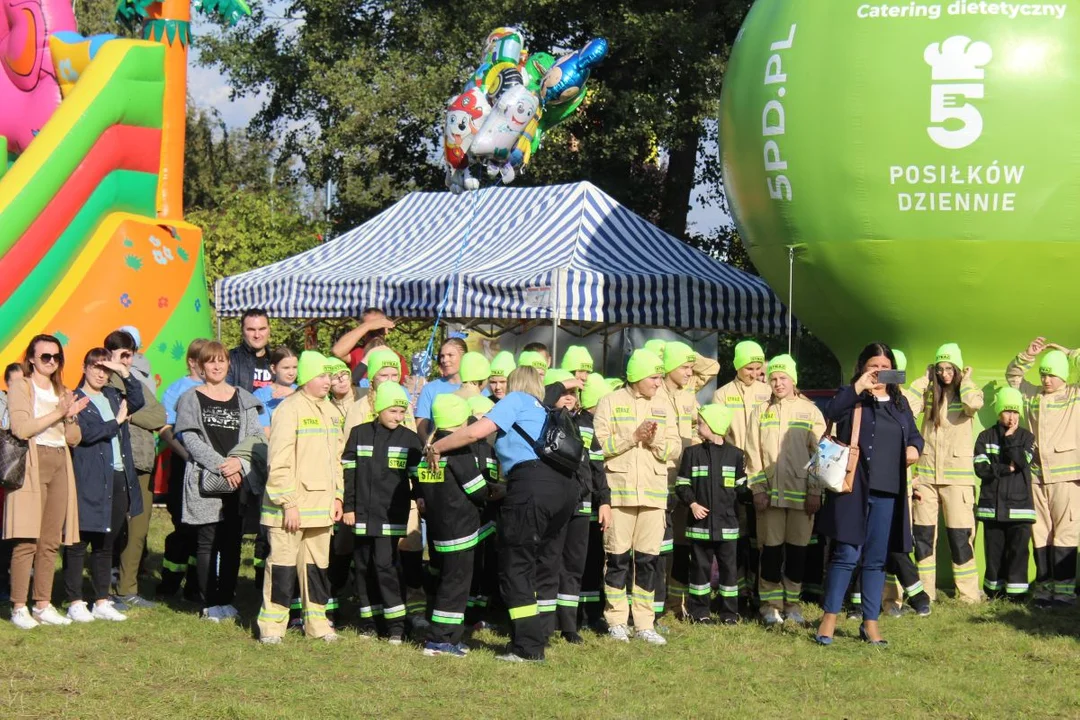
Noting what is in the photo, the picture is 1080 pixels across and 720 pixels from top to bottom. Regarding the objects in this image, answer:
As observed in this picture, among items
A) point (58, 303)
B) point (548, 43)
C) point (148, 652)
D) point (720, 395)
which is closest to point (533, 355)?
point (720, 395)

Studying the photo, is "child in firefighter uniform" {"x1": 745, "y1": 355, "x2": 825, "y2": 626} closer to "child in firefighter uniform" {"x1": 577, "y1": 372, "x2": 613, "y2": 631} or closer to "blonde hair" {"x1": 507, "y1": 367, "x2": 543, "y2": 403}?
"child in firefighter uniform" {"x1": 577, "y1": 372, "x2": 613, "y2": 631}

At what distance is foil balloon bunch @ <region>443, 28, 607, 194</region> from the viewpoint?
49.0 ft

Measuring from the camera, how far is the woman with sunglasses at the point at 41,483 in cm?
817

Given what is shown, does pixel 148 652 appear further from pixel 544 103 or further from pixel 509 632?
pixel 544 103

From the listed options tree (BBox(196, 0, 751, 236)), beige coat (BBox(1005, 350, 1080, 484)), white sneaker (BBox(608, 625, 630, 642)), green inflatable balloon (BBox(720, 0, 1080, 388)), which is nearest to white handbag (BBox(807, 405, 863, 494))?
white sneaker (BBox(608, 625, 630, 642))

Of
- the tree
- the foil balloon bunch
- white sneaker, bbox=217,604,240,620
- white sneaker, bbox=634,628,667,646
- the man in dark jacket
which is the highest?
the tree

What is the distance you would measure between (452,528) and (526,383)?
0.89 meters

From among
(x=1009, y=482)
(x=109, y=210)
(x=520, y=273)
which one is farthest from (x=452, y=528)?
(x=520, y=273)

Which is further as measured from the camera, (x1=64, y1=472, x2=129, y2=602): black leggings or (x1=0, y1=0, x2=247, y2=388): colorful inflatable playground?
(x1=0, y1=0, x2=247, y2=388): colorful inflatable playground

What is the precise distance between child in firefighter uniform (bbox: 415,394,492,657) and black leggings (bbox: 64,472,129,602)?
2.10m

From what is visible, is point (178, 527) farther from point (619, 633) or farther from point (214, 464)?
point (619, 633)

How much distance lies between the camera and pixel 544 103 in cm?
1605

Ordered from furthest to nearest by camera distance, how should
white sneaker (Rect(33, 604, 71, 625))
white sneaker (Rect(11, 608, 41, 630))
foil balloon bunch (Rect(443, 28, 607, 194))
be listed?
1. foil balloon bunch (Rect(443, 28, 607, 194))
2. white sneaker (Rect(33, 604, 71, 625))
3. white sneaker (Rect(11, 608, 41, 630))

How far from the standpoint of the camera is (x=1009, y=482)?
10.0 m
